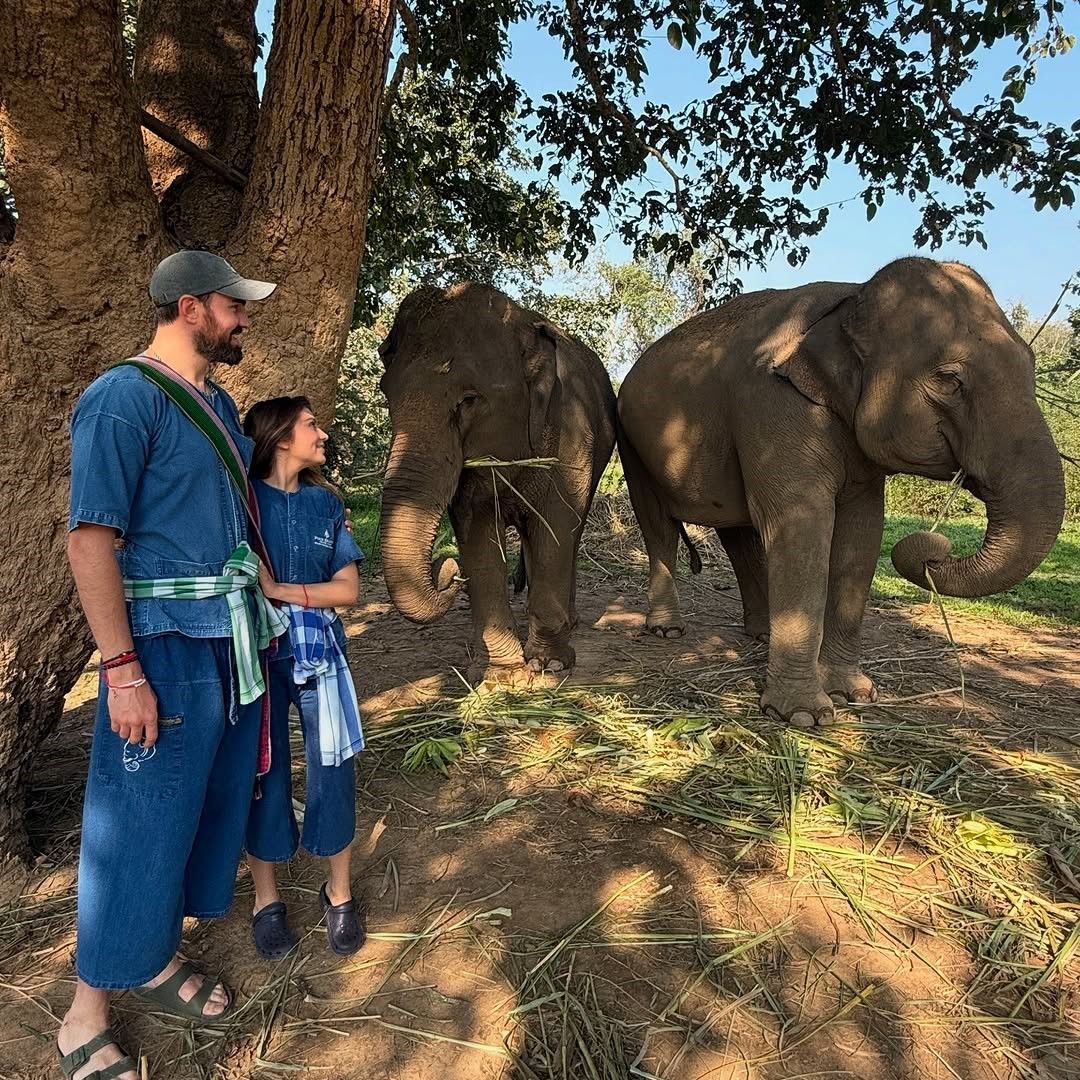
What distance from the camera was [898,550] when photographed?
3842 millimetres

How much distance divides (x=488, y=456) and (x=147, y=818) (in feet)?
9.37

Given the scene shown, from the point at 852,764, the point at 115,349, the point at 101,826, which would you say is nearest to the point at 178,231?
the point at 115,349

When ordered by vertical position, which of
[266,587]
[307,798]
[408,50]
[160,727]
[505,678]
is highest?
[408,50]

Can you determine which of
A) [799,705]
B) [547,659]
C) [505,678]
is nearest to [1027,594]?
[799,705]

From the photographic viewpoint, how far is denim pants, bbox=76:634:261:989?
1.98m

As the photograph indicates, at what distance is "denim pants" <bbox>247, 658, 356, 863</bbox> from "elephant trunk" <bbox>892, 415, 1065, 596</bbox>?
9.48 ft

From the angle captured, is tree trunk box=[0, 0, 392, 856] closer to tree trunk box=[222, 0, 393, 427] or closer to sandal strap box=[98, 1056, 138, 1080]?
tree trunk box=[222, 0, 393, 427]

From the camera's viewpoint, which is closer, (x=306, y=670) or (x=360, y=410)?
(x=306, y=670)

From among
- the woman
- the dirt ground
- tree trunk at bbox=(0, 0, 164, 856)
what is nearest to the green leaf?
the dirt ground

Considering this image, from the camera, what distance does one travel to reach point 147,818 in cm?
198

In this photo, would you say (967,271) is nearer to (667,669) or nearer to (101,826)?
(667,669)

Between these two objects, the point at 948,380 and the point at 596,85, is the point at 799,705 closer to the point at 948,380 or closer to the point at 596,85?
the point at 948,380

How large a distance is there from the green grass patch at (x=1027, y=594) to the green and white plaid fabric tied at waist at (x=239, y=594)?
5.47 metres

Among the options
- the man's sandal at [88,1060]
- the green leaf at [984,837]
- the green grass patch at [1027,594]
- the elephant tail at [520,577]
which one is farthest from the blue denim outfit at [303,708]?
the green grass patch at [1027,594]
